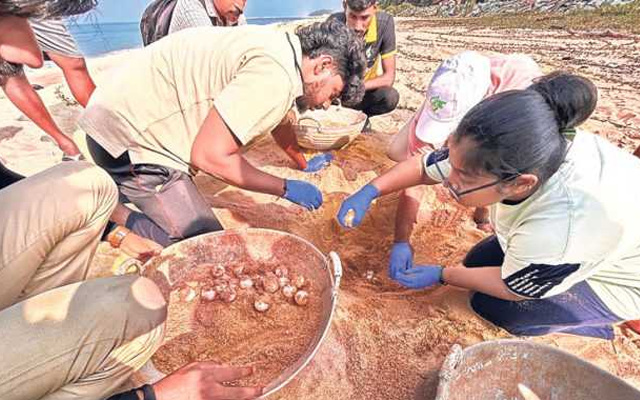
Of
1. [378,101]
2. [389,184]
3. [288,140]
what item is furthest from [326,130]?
[389,184]

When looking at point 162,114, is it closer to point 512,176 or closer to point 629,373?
point 512,176

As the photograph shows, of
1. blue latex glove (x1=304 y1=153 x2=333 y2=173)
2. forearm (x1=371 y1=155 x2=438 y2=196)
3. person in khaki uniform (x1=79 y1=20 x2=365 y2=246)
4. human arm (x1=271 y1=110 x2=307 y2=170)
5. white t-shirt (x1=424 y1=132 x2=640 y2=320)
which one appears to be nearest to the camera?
white t-shirt (x1=424 y1=132 x2=640 y2=320)

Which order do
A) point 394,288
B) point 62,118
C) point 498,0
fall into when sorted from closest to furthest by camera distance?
point 394,288 < point 62,118 < point 498,0

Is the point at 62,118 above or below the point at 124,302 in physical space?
below

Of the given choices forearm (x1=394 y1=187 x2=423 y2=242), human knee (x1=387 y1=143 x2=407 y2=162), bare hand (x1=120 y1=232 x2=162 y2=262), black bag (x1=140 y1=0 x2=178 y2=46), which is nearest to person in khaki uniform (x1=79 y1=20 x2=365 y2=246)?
bare hand (x1=120 y1=232 x2=162 y2=262)

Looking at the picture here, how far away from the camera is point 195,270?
1.76 m

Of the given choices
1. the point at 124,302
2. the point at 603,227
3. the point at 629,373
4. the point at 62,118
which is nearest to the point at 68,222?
the point at 124,302

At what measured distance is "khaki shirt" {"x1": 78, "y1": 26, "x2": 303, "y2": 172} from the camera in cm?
158

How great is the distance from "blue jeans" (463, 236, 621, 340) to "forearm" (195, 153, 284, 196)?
3.51 feet

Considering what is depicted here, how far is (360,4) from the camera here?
2.97 meters

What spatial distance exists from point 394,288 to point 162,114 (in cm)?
139

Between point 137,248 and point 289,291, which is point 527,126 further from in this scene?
point 137,248

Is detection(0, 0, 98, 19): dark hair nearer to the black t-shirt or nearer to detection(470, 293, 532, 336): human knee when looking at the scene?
detection(470, 293, 532, 336): human knee

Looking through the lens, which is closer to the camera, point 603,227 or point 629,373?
point 603,227
